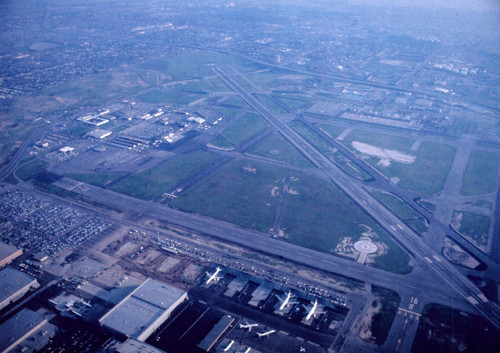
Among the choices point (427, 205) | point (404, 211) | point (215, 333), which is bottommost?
point (215, 333)

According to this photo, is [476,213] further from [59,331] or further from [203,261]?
[59,331]

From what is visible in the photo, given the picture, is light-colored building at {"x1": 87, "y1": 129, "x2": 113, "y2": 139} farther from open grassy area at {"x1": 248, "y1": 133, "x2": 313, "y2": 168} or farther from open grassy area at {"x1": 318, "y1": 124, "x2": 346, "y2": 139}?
open grassy area at {"x1": 318, "y1": 124, "x2": 346, "y2": 139}

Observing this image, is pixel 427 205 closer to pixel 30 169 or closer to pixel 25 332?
pixel 25 332

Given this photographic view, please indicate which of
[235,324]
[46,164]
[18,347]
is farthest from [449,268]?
[46,164]

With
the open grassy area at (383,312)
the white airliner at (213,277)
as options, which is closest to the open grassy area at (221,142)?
the white airliner at (213,277)

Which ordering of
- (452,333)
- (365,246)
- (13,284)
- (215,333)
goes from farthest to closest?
(365,246), (13,284), (452,333), (215,333)

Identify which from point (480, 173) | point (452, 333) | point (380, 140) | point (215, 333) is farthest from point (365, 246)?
point (380, 140)

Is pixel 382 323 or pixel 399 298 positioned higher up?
pixel 399 298
